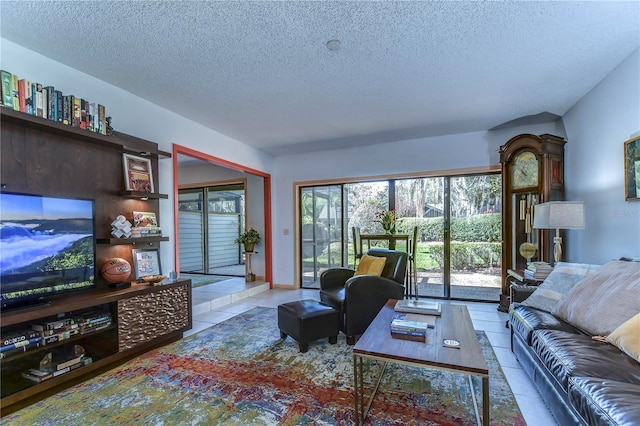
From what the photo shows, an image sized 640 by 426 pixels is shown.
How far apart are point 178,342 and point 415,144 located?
420cm

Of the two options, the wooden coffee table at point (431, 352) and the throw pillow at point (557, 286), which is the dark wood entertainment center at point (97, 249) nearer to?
the wooden coffee table at point (431, 352)

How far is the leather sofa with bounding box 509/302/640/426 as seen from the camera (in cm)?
117

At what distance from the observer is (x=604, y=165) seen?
278cm

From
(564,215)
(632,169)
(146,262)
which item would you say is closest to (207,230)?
(146,262)

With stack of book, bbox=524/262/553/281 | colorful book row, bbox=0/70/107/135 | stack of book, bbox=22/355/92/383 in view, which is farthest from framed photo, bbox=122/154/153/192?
stack of book, bbox=524/262/553/281

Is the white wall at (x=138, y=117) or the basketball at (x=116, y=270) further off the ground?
the white wall at (x=138, y=117)

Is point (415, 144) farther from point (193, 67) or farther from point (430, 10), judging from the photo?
point (193, 67)

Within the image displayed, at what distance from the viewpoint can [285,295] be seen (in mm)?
4953

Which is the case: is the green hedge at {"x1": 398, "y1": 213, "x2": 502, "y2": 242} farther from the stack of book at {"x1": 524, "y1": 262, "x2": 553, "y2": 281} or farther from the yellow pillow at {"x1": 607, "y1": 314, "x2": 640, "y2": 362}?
the yellow pillow at {"x1": 607, "y1": 314, "x2": 640, "y2": 362}

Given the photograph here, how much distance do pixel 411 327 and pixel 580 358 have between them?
84 cm

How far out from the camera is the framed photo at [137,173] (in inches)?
111

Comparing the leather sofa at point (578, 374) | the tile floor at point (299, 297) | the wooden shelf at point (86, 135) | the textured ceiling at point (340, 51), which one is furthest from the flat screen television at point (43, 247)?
the leather sofa at point (578, 374)

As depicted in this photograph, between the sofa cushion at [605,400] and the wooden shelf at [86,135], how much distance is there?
3548mm

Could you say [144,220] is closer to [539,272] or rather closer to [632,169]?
[539,272]
